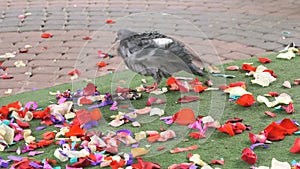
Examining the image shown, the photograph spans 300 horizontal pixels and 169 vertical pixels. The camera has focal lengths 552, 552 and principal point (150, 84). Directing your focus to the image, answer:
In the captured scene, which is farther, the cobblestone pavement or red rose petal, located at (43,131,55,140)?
the cobblestone pavement

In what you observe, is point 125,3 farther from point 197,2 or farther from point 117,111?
point 117,111

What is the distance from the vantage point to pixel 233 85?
3775 mm

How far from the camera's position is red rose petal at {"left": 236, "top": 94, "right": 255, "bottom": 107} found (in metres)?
3.43

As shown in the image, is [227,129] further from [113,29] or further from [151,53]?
[113,29]

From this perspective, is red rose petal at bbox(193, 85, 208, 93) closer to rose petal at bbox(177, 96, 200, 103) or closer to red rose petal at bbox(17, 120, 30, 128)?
rose petal at bbox(177, 96, 200, 103)

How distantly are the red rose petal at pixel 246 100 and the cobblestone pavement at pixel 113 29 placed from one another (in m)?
0.34

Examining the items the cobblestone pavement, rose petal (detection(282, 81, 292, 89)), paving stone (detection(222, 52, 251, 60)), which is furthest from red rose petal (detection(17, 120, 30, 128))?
paving stone (detection(222, 52, 251, 60))

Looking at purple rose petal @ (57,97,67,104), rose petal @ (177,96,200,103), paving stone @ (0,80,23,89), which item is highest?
rose petal @ (177,96,200,103)

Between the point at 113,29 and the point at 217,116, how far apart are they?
82 centimetres

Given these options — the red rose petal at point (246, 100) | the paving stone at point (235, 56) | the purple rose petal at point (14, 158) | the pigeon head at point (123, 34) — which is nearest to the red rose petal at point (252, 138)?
the red rose petal at point (246, 100)

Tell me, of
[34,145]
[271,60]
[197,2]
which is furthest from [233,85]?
[197,2]

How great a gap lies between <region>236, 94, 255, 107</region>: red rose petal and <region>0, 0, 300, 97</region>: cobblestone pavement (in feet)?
1.11

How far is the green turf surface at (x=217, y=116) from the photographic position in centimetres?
283

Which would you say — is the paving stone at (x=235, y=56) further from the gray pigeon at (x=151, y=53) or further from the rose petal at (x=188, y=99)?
the gray pigeon at (x=151, y=53)
